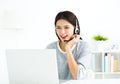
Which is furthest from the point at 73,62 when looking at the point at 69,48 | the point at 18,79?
the point at 18,79

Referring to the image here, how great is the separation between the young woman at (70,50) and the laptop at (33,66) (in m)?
0.53

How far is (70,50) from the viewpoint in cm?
217

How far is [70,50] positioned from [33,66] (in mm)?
745

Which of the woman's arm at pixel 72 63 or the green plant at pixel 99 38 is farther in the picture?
the green plant at pixel 99 38

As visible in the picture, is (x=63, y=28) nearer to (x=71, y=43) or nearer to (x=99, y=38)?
(x=71, y=43)

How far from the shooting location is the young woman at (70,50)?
6.60ft

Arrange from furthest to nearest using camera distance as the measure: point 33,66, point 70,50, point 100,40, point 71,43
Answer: point 100,40 → point 71,43 → point 70,50 → point 33,66

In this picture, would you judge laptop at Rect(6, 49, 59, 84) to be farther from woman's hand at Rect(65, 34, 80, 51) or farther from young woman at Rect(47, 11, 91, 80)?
woman's hand at Rect(65, 34, 80, 51)

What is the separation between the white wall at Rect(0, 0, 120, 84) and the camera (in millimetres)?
3639

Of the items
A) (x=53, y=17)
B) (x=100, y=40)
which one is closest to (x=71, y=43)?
Answer: (x=100, y=40)

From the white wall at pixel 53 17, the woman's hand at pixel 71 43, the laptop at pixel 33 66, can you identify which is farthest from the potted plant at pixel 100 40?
the laptop at pixel 33 66

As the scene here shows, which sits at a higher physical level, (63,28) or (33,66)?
(63,28)

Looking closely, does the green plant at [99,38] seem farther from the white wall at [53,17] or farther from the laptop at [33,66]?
the laptop at [33,66]

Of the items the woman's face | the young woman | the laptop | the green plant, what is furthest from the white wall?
the laptop
